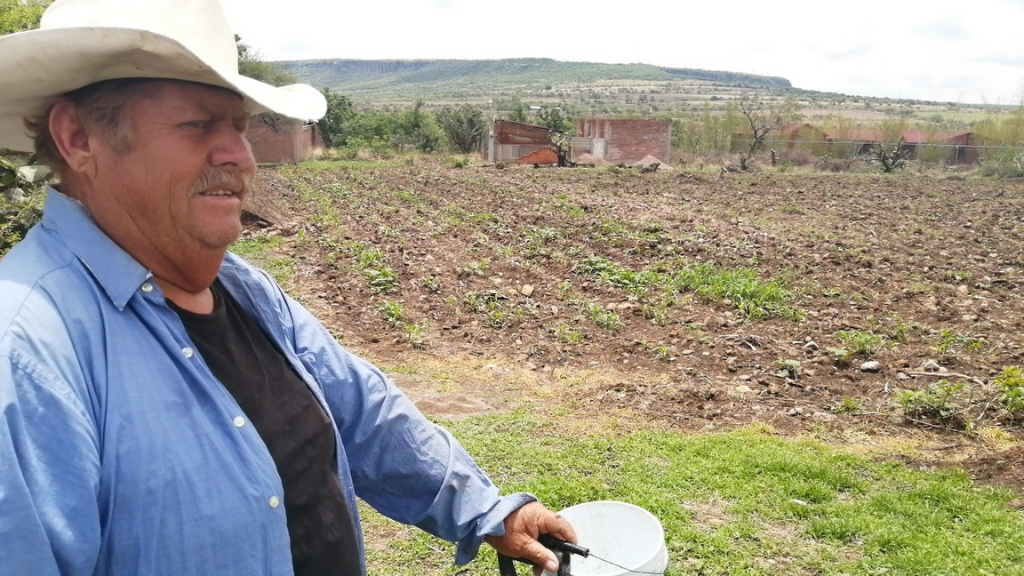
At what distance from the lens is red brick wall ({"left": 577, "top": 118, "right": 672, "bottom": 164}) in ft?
122

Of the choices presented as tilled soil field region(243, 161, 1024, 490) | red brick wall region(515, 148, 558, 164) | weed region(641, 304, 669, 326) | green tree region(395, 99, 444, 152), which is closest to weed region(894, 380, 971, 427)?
tilled soil field region(243, 161, 1024, 490)

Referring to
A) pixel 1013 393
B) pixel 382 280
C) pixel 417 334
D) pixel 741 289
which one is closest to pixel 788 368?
pixel 1013 393

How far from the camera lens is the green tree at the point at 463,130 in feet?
134

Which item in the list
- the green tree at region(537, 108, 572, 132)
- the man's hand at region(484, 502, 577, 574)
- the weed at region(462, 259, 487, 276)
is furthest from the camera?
the green tree at region(537, 108, 572, 132)

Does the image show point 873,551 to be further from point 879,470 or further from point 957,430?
point 957,430

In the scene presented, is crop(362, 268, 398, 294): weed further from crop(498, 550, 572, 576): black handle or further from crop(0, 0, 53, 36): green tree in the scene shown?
crop(498, 550, 572, 576): black handle

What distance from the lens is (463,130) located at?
40812 mm

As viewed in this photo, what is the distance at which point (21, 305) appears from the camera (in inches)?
48.2

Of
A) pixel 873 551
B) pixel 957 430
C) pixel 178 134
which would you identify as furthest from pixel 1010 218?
pixel 178 134

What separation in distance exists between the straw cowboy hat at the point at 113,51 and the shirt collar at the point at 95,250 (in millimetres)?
225

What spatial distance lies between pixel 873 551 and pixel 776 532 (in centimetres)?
43

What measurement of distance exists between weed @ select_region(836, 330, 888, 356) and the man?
5.36 meters

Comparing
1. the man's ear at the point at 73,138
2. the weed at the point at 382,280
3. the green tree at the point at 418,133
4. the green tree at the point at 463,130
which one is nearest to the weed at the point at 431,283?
the weed at the point at 382,280

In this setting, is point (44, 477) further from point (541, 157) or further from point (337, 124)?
point (337, 124)
